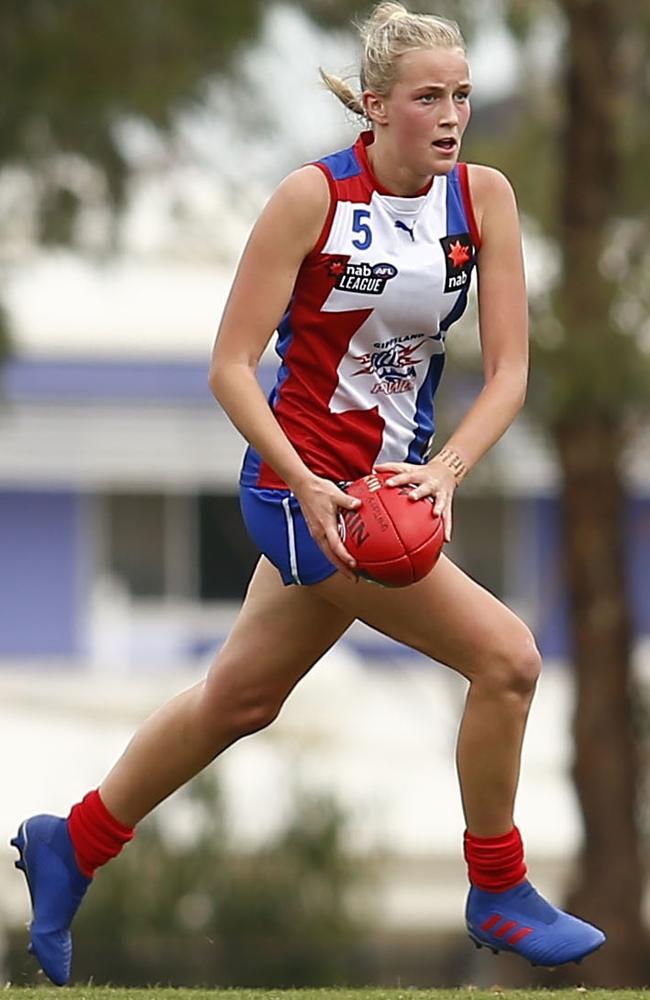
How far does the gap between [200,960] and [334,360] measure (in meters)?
7.35

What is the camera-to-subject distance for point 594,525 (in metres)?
12.9

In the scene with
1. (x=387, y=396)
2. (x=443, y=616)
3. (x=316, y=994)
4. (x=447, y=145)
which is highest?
(x=447, y=145)

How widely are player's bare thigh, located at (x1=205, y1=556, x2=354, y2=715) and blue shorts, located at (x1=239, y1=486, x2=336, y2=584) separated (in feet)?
0.25

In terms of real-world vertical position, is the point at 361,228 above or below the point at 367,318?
above

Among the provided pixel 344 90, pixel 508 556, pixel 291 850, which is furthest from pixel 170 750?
pixel 508 556

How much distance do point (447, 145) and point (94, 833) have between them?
1843 mm

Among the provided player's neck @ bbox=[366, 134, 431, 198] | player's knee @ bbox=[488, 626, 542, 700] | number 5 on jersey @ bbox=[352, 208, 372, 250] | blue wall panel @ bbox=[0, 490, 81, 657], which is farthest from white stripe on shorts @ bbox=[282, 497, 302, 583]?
blue wall panel @ bbox=[0, 490, 81, 657]

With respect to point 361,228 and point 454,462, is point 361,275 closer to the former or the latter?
point 361,228

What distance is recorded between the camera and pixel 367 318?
5.03 metres

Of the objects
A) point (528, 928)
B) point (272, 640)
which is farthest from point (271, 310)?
point (528, 928)

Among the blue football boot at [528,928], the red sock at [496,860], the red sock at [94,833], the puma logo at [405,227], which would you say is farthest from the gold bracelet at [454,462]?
the red sock at [94,833]

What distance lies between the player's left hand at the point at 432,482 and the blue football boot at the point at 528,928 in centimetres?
93

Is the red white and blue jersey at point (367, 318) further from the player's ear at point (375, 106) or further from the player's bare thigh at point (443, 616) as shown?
the player's bare thigh at point (443, 616)

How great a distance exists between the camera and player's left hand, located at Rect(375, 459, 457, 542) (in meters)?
4.91
